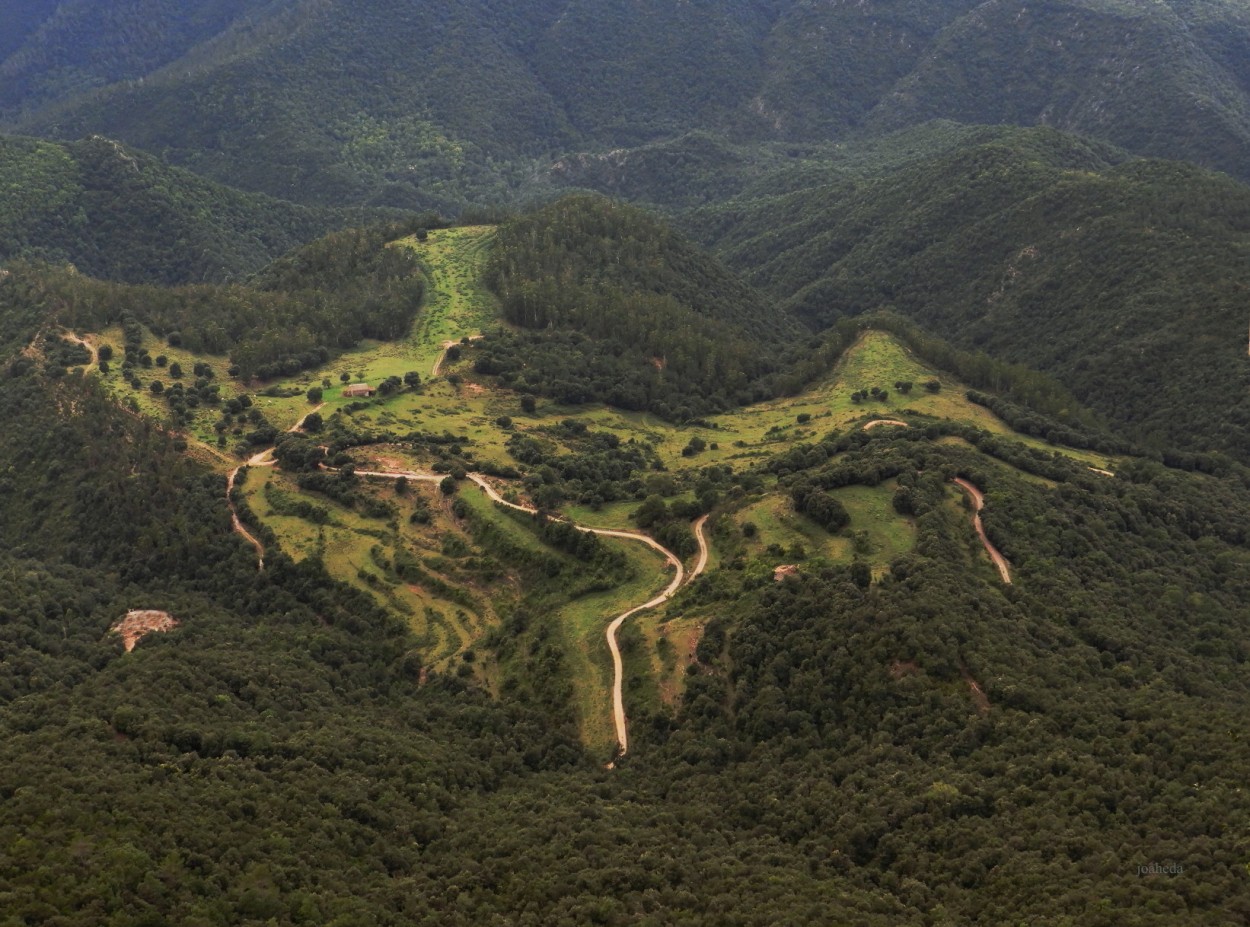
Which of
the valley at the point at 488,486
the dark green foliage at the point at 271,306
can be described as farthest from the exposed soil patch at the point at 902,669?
the dark green foliage at the point at 271,306

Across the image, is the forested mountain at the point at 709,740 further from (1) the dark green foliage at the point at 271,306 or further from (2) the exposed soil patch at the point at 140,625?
(1) the dark green foliage at the point at 271,306

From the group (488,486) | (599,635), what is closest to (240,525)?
(488,486)

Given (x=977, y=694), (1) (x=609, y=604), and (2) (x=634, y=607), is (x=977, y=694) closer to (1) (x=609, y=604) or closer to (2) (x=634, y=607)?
(2) (x=634, y=607)

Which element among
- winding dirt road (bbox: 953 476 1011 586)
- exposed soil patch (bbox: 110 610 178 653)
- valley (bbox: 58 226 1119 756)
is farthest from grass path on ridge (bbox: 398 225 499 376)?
winding dirt road (bbox: 953 476 1011 586)

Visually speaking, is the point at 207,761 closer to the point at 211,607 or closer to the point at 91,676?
the point at 91,676

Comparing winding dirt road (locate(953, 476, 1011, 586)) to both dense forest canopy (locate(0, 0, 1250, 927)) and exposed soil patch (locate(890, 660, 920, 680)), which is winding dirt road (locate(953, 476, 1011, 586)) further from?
exposed soil patch (locate(890, 660, 920, 680))

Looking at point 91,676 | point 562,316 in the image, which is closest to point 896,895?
point 91,676

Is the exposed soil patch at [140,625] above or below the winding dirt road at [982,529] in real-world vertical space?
below

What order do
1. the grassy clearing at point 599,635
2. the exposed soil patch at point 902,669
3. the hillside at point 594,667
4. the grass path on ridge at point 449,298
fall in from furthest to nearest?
1. the grass path on ridge at point 449,298
2. the grassy clearing at point 599,635
3. the exposed soil patch at point 902,669
4. the hillside at point 594,667
